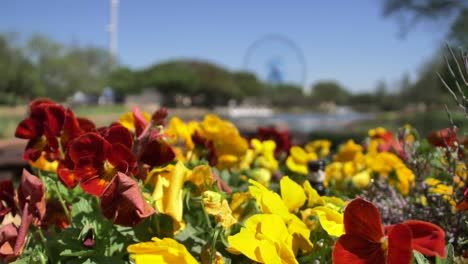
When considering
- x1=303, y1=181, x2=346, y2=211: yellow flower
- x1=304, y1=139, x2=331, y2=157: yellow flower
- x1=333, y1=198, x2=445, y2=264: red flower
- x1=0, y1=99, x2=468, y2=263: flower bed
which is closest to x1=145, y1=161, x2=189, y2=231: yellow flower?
x1=0, y1=99, x2=468, y2=263: flower bed

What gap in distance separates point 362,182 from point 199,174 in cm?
83

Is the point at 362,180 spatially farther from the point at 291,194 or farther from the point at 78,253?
the point at 78,253

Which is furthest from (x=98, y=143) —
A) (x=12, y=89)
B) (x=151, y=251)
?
(x=12, y=89)

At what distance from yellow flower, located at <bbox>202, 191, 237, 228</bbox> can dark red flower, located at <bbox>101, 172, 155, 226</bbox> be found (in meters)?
0.10

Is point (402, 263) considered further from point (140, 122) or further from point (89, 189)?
Answer: point (140, 122)

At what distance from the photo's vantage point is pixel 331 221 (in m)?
0.77

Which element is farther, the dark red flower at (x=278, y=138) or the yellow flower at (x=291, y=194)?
the dark red flower at (x=278, y=138)

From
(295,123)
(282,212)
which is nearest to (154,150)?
(282,212)

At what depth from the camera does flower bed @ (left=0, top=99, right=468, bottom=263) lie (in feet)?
2.26

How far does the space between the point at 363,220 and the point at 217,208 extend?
9.6 inches

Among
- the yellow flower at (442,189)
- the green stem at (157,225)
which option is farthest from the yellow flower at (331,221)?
the yellow flower at (442,189)

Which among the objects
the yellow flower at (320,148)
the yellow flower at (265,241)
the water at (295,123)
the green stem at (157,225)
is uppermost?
the yellow flower at (265,241)

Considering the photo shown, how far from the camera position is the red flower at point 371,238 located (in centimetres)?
63

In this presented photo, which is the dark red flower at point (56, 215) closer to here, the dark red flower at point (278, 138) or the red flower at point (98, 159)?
the red flower at point (98, 159)
